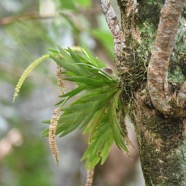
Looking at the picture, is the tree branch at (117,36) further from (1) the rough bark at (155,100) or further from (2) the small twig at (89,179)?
(2) the small twig at (89,179)

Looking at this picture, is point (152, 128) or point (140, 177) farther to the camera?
point (140, 177)

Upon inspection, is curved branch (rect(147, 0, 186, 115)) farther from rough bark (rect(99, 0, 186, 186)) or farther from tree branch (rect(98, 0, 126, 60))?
tree branch (rect(98, 0, 126, 60))

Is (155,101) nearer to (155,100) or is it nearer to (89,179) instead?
(155,100)

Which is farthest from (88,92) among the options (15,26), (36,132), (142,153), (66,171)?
(66,171)

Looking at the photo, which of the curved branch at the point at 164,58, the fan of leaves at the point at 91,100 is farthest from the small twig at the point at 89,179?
the curved branch at the point at 164,58

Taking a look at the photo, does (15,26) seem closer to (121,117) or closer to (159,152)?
(121,117)

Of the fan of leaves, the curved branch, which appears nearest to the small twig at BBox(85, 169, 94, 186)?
the fan of leaves
